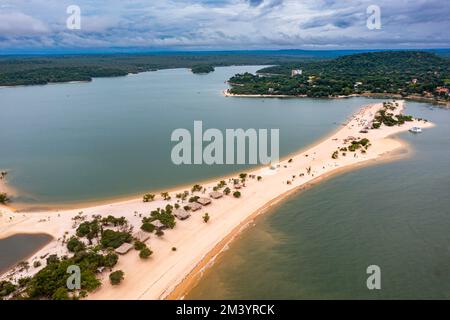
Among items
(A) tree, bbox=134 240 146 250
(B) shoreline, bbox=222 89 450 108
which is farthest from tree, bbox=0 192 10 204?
(B) shoreline, bbox=222 89 450 108

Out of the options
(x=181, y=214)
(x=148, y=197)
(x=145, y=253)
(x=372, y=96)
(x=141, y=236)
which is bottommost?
(x=145, y=253)

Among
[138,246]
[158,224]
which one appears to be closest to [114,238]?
[138,246]

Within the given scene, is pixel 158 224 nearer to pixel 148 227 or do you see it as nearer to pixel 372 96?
pixel 148 227

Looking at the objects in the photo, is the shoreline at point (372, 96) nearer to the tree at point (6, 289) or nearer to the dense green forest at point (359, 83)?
the dense green forest at point (359, 83)

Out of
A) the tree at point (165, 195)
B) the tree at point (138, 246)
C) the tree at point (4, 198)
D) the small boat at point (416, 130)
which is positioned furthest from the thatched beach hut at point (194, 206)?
the small boat at point (416, 130)

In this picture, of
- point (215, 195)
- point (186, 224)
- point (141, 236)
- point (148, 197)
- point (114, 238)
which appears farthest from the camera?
point (148, 197)

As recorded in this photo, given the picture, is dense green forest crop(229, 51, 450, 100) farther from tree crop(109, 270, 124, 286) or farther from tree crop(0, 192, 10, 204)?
tree crop(109, 270, 124, 286)
